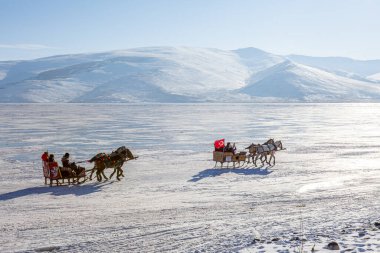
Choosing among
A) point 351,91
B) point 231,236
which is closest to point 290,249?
point 231,236

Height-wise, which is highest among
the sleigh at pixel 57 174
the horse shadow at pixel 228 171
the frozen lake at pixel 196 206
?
the sleigh at pixel 57 174

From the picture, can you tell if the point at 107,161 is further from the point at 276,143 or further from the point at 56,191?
the point at 276,143

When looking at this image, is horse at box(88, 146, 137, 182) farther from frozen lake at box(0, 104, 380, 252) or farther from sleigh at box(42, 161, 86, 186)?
sleigh at box(42, 161, 86, 186)

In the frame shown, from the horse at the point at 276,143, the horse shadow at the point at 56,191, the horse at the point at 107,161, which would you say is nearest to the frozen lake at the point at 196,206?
the horse shadow at the point at 56,191

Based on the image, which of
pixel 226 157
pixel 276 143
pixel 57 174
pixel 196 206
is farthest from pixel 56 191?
pixel 276 143

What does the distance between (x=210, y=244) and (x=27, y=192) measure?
311 inches

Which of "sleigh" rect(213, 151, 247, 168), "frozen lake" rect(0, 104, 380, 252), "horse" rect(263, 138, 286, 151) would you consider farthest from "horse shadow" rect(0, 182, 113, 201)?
"horse" rect(263, 138, 286, 151)

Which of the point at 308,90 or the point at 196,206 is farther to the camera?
the point at 308,90

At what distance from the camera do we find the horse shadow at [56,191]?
1414 cm

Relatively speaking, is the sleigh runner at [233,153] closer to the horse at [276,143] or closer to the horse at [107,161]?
the horse at [276,143]

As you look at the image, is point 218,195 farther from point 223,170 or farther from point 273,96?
point 273,96

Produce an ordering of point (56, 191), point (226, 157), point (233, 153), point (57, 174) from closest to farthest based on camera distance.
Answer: point (56, 191) < point (57, 174) < point (226, 157) < point (233, 153)

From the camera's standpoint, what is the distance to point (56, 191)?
1470cm

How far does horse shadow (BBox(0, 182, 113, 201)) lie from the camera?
46.4ft
